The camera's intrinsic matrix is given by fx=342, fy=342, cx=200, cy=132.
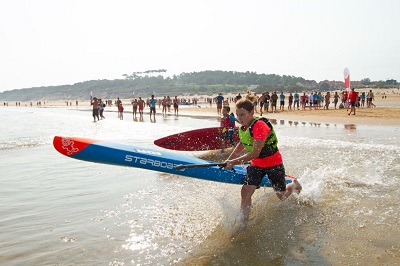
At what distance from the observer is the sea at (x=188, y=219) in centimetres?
379

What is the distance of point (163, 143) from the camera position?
10500 millimetres

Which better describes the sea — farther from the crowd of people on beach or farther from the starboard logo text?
the crowd of people on beach

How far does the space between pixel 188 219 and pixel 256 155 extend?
1521 mm

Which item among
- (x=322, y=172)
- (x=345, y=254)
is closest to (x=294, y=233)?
(x=345, y=254)

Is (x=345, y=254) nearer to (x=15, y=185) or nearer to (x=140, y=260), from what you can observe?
(x=140, y=260)

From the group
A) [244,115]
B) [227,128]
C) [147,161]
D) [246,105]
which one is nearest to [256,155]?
[244,115]

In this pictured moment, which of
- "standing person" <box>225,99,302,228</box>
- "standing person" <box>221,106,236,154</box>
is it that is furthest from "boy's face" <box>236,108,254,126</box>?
"standing person" <box>221,106,236,154</box>

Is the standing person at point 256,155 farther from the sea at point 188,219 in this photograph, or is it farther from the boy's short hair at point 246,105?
the sea at point 188,219

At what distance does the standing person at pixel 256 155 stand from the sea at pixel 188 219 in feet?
1.62

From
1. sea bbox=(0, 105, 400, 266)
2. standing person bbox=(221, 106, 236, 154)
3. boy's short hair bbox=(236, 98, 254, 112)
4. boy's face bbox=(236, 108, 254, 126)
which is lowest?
sea bbox=(0, 105, 400, 266)

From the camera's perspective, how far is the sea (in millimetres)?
3791

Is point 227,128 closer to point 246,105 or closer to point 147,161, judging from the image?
point 147,161

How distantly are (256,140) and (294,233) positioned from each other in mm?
1296

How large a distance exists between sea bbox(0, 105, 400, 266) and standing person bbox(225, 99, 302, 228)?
49 centimetres
